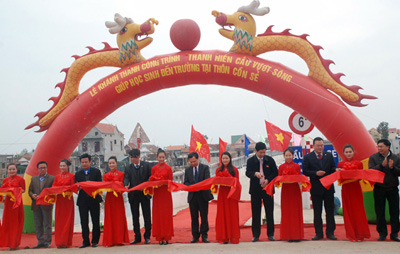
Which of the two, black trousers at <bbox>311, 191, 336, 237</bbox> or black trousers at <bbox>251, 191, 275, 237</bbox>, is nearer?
black trousers at <bbox>311, 191, 336, 237</bbox>

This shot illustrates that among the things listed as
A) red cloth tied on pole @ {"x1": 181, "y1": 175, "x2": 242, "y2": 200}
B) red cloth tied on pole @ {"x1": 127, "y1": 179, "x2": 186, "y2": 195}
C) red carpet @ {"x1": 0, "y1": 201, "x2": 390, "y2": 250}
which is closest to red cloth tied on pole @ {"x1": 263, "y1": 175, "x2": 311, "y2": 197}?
Answer: red cloth tied on pole @ {"x1": 181, "y1": 175, "x2": 242, "y2": 200}

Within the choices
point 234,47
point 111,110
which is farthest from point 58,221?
point 234,47

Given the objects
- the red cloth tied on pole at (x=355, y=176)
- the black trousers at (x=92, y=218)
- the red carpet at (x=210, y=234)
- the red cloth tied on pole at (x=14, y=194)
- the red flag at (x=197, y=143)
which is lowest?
the red carpet at (x=210, y=234)

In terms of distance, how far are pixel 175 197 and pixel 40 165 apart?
5561 millimetres

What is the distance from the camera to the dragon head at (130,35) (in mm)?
7066

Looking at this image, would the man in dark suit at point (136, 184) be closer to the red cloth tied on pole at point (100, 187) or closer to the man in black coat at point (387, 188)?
the red cloth tied on pole at point (100, 187)

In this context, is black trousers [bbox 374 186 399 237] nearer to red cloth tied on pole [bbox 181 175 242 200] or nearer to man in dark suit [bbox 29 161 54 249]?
red cloth tied on pole [bbox 181 175 242 200]

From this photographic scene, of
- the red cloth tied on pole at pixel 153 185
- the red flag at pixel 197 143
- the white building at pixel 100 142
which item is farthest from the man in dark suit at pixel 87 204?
the white building at pixel 100 142

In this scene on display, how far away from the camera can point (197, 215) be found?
5.32 metres

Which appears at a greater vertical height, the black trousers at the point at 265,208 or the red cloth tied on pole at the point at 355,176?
the red cloth tied on pole at the point at 355,176

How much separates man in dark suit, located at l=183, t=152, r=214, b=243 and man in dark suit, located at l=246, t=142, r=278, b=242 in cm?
64

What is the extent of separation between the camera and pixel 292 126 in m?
7.56

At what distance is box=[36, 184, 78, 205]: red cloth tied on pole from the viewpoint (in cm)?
527

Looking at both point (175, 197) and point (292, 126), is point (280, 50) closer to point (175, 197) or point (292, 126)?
point (292, 126)
